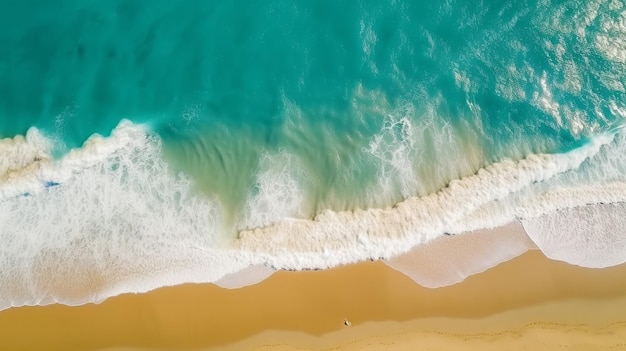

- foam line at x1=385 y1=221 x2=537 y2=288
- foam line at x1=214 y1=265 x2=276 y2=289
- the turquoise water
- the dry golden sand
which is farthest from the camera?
the turquoise water

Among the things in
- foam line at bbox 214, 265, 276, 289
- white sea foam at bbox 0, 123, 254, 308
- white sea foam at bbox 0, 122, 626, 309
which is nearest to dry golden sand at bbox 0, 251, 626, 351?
foam line at bbox 214, 265, 276, 289

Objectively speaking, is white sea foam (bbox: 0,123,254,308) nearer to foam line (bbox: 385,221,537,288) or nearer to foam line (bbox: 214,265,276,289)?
foam line (bbox: 214,265,276,289)

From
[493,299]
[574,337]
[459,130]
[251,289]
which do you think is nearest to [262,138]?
[251,289]

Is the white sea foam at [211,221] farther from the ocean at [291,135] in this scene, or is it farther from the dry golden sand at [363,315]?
the dry golden sand at [363,315]

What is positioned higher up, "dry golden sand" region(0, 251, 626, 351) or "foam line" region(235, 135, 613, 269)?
"foam line" region(235, 135, 613, 269)

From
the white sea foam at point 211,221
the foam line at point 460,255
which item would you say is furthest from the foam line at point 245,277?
the foam line at point 460,255

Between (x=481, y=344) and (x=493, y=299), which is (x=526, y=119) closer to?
(x=493, y=299)

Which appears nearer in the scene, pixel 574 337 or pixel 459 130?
pixel 574 337

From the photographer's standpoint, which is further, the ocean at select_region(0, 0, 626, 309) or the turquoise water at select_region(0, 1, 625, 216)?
the turquoise water at select_region(0, 1, 625, 216)
